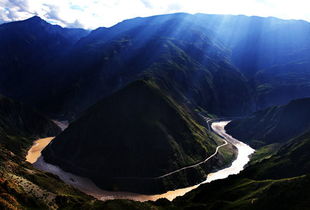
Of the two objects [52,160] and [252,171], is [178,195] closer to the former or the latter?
[252,171]

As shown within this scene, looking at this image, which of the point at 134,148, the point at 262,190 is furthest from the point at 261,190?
the point at 134,148

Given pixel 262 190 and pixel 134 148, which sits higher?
pixel 262 190

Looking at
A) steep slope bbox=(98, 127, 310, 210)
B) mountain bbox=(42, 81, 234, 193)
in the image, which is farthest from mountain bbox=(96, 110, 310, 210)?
mountain bbox=(42, 81, 234, 193)

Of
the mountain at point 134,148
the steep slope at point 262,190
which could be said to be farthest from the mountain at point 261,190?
the mountain at point 134,148

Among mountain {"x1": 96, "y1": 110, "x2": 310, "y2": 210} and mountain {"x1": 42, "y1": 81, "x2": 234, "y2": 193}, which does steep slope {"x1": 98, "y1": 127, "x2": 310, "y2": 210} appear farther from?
mountain {"x1": 42, "y1": 81, "x2": 234, "y2": 193}

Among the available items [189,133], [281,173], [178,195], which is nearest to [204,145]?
[189,133]

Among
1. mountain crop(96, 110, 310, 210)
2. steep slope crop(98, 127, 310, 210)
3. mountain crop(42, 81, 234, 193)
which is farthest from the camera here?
mountain crop(42, 81, 234, 193)

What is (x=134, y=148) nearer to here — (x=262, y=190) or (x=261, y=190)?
(x=261, y=190)

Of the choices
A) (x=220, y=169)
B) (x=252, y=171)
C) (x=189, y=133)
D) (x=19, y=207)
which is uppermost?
(x=19, y=207)
